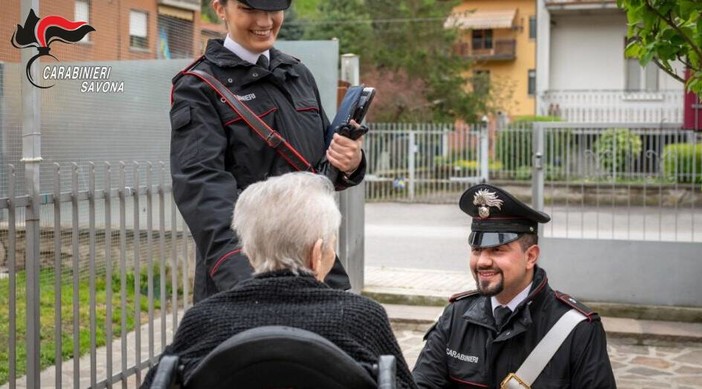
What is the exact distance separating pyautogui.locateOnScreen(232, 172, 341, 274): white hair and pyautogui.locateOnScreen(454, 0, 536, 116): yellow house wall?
1312 inches

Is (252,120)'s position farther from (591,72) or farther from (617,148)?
(591,72)

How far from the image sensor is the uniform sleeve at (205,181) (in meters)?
2.96

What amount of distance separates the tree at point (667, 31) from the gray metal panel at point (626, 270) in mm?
4028

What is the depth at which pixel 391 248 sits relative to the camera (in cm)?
1523

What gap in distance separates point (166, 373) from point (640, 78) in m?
32.7

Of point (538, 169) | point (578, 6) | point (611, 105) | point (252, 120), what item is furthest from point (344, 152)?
point (578, 6)

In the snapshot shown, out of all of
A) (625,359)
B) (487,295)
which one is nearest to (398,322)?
(625,359)

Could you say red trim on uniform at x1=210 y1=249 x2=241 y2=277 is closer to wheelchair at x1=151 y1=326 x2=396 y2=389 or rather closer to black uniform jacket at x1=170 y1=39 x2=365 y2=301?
black uniform jacket at x1=170 y1=39 x2=365 y2=301

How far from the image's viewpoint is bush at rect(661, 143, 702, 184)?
8.91 metres

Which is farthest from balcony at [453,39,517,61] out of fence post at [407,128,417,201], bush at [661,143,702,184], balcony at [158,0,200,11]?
balcony at [158,0,200,11]

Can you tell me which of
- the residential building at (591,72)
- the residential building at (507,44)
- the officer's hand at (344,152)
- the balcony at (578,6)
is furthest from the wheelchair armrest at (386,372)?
the residential building at (507,44)

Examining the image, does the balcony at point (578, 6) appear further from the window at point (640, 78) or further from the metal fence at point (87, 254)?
the metal fence at point (87, 254)

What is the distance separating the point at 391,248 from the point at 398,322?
6.37m

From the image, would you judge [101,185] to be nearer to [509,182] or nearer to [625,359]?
[625,359]
